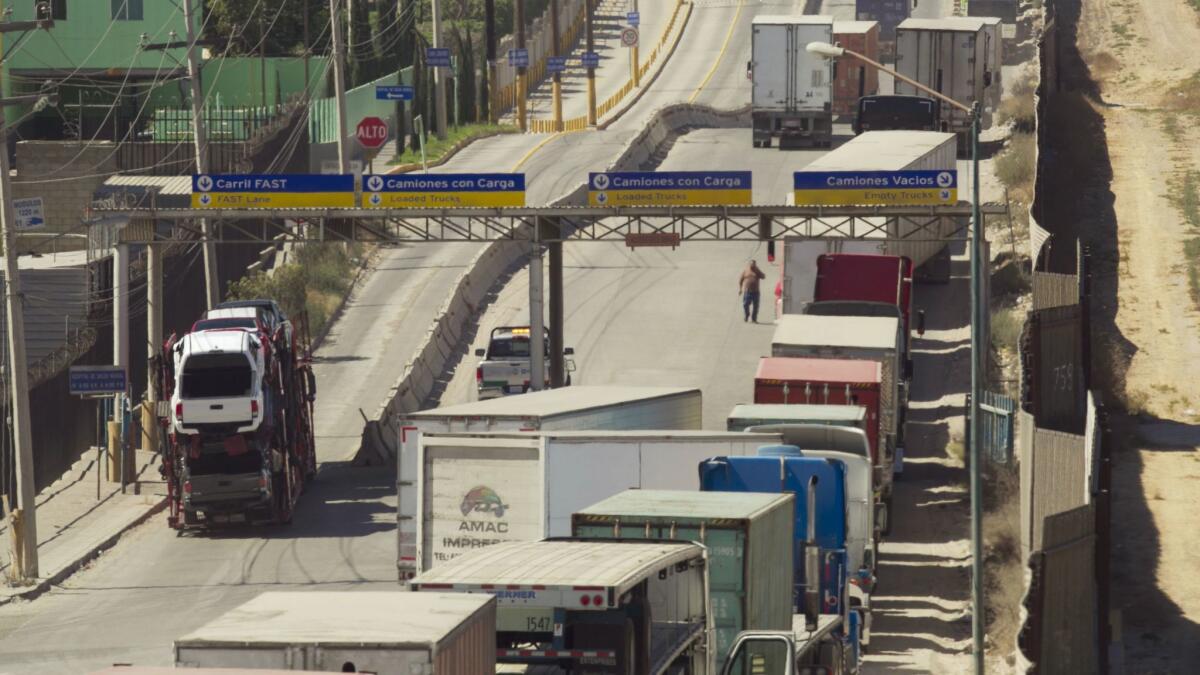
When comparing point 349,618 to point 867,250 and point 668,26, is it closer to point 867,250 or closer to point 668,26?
point 867,250

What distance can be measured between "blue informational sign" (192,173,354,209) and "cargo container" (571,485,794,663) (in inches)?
943

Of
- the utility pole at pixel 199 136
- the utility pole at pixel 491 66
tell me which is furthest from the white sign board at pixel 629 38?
the utility pole at pixel 199 136

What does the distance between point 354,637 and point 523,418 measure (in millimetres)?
15378

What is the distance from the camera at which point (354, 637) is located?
14805 millimetres

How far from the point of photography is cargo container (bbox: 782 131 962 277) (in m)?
47.1

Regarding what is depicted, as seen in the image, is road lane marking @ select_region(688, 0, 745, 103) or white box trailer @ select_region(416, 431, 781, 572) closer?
white box trailer @ select_region(416, 431, 781, 572)

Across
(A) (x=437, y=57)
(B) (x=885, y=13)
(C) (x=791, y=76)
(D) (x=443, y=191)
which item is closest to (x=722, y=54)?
(B) (x=885, y=13)

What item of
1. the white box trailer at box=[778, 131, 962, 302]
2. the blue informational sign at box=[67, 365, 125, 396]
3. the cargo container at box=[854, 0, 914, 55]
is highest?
the cargo container at box=[854, 0, 914, 55]

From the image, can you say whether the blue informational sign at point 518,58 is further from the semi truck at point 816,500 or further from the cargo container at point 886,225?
the semi truck at point 816,500

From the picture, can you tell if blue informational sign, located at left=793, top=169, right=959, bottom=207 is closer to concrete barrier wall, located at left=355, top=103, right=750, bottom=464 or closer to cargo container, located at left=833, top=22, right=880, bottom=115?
concrete barrier wall, located at left=355, top=103, right=750, bottom=464

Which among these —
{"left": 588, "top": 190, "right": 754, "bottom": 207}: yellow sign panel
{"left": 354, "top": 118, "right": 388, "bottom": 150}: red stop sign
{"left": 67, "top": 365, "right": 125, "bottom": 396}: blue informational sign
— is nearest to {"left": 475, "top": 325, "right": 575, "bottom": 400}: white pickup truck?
{"left": 588, "top": 190, "right": 754, "bottom": 207}: yellow sign panel

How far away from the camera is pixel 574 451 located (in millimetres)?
27594

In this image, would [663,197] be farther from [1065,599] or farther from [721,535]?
[721,535]

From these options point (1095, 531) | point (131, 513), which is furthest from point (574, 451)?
point (131, 513)
